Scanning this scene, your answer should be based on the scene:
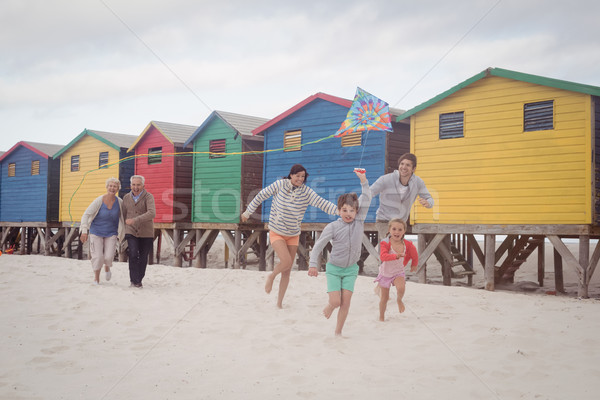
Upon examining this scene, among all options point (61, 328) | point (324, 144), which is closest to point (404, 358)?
point (61, 328)

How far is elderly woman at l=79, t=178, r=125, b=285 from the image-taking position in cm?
910

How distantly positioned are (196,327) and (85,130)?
17.5 m

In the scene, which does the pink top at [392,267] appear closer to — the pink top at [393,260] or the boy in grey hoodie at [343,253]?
the pink top at [393,260]

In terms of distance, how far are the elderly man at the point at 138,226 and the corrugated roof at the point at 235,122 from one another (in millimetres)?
7818

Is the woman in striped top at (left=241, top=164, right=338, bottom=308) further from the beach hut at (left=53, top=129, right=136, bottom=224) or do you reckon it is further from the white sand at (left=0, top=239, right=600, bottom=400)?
the beach hut at (left=53, top=129, right=136, bottom=224)

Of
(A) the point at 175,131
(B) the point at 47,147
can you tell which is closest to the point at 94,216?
(A) the point at 175,131

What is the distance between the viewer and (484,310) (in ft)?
24.2

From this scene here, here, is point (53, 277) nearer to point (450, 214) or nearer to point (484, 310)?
point (484, 310)

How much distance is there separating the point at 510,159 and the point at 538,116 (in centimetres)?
104

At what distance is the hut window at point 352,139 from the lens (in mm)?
14031

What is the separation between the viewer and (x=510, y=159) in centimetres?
1168

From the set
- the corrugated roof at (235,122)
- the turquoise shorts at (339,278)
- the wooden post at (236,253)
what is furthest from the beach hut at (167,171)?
the turquoise shorts at (339,278)

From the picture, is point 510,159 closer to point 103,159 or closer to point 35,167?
point 103,159

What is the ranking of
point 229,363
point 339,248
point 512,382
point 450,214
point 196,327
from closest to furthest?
1. point 512,382
2. point 229,363
3. point 339,248
4. point 196,327
5. point 450,214
